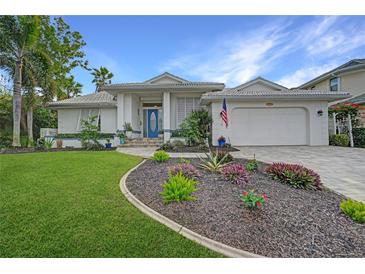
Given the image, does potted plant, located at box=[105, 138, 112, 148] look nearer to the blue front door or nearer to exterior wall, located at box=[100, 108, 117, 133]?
exterior wall, located at box=[100, 108, 117, 133]

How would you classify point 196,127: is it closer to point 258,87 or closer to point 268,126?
point 268,126

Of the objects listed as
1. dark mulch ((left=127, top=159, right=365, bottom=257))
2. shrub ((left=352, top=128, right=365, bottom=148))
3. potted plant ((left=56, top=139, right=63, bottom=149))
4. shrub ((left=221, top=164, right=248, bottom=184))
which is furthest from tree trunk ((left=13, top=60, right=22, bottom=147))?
shrub ((left=352, top=128, right=365, bottom=148))

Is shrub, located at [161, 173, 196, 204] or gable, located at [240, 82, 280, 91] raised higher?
gable, located at [240, 82, 280, 91]

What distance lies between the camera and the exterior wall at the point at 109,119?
15219 mm

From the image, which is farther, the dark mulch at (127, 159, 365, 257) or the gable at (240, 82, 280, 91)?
the gable at (240, 82, 280, 91)

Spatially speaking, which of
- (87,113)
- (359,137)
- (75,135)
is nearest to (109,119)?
(87,113)

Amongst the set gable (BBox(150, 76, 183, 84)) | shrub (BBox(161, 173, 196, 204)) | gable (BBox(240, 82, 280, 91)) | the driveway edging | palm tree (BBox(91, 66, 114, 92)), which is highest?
palm tree (BBox(91, 66, 114, 92))

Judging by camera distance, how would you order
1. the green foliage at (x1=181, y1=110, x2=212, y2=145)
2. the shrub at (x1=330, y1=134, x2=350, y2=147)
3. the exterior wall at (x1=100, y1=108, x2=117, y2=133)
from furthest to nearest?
the exterior wall at (x1=100, y1=108, x2=117, y2=133), the shrub at (x1=330, y1=134, x2=350, y2=147), the green foliage at (x1=181, y1=110, x2=212, y2=145)

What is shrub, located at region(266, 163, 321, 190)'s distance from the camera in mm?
4691

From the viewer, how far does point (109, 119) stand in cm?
1527

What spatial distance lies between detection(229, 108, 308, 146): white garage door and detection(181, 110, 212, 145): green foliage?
1.94 meters

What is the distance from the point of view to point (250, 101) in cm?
1325
